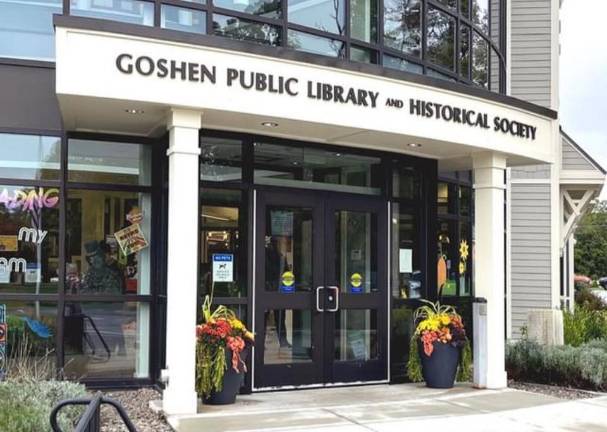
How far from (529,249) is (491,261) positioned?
6.77 metres

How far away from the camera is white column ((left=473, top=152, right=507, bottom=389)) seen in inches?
370

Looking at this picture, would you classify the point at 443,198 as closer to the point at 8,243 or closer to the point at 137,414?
the point at 137,414

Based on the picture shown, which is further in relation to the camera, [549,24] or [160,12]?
[549,24]

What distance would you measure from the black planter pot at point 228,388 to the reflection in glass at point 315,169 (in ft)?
7.09

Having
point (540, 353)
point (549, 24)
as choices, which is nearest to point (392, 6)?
point (540, 353)

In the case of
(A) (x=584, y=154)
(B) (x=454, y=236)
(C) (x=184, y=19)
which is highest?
(C) (x=184, y=19)

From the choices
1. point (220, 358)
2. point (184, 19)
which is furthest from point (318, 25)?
point (220, 358)

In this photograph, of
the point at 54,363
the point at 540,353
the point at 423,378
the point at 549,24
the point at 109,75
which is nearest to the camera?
the point at 109,75

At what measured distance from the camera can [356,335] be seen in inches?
370

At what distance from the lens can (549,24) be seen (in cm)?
1619

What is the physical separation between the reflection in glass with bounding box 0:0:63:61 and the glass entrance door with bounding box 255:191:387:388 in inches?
117

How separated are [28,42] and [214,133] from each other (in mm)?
2323

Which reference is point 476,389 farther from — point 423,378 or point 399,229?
point 399,229

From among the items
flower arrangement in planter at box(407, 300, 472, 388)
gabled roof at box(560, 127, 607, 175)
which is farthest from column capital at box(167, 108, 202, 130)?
gabled roof at box(560, 127, 607, 175)
